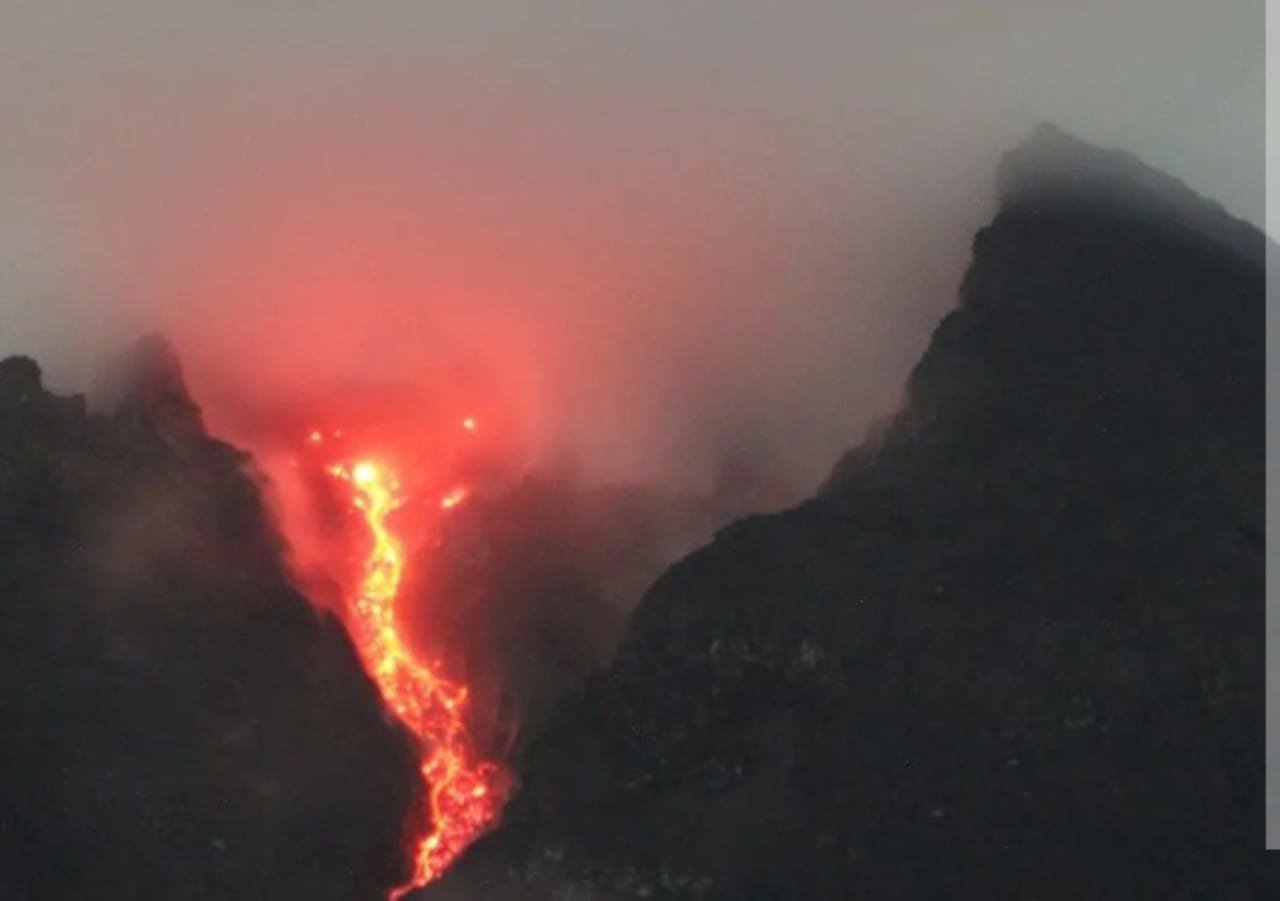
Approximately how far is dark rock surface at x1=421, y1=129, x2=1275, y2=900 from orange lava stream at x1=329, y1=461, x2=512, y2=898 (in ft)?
20.9

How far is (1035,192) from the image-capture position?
123m

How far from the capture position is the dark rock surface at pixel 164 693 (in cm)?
8681

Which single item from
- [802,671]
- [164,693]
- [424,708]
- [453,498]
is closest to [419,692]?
[424,708]

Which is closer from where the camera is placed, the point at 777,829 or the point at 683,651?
the point at 777,829

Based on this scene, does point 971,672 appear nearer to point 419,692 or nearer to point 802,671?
point 802,671

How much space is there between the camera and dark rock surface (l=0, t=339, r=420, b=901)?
86.8 m

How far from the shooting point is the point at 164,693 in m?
95.2

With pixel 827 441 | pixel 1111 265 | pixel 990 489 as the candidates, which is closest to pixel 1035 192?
pixel 1111 265

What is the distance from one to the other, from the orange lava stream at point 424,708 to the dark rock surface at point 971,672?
6.37m

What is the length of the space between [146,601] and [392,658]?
1517cm

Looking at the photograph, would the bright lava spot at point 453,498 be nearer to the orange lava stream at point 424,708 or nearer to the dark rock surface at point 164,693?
the orange lava stream at point 424,708

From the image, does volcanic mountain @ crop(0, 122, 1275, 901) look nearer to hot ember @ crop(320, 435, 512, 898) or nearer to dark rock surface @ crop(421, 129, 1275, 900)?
dark rock surface @ crop(421, 129, 1275, 900)

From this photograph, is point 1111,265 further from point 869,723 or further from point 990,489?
point 869,723

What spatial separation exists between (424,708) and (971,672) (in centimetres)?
3032
